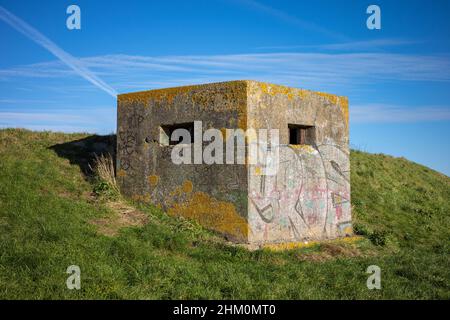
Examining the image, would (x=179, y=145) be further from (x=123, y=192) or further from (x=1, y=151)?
(x=1, y=151)

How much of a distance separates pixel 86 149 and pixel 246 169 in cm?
605

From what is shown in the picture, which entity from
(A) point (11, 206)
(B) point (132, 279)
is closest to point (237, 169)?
(B) point (132, 279)

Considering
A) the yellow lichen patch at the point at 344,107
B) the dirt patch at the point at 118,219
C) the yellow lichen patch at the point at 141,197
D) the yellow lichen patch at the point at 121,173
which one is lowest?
the dirt patch at the point at 118,219

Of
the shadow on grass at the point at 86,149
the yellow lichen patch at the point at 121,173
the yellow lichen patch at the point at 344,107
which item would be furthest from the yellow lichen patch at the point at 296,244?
the shadow on grass at the point at 86,149

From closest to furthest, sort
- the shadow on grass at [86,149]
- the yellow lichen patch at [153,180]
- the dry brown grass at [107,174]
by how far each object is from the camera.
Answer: the yellow lichen patch at [153,180]
the dry brown grass at [107,174]
the shadow on grass at [86,149]

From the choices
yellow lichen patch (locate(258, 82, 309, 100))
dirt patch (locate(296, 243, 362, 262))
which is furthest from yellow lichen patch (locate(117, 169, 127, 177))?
dirt patch (locate(296, 243, 362, 262))

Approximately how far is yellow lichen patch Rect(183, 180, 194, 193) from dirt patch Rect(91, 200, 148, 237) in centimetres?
90

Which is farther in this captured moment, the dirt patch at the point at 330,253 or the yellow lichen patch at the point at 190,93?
the yellow lichen patch at the point at 190,93

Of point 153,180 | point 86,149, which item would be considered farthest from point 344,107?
point 86,149

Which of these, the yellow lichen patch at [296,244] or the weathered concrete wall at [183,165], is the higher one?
the weathered concrete wall at [183,165]

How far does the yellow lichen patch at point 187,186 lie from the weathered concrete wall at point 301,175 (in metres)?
1.24

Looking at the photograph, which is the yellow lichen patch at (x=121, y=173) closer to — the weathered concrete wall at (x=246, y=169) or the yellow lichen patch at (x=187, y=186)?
the weathered concrete wall at (x=246, y=169)

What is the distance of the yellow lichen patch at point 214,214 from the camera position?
729 cm

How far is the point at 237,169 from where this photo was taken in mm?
7359
